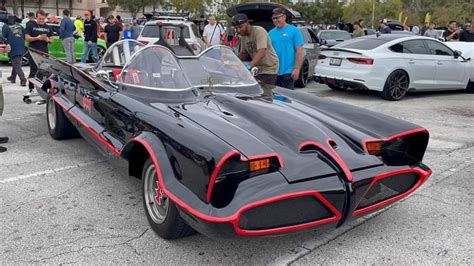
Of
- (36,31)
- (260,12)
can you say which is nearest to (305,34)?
(260,12)

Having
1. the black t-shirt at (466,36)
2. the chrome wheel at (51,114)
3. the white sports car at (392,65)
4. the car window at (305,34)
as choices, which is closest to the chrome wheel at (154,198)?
the chrome wheel at (51,114)

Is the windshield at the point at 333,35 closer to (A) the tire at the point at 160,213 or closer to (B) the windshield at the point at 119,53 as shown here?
(B) the windshield at the point at 119,53

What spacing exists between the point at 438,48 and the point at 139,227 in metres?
9.14

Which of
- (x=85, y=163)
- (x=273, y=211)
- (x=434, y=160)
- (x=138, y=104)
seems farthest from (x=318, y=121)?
(x=85, y=163)

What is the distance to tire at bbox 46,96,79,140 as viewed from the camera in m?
5.68

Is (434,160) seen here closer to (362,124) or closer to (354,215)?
(362,124)

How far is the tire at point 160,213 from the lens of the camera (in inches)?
121

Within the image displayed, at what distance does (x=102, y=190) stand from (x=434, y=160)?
12.8ft

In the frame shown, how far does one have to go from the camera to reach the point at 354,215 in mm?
2961

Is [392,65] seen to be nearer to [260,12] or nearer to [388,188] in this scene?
[260,12]

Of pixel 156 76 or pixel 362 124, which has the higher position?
pixel 156 76

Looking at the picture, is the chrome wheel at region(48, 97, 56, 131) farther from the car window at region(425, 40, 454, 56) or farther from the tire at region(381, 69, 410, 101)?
the car window at region(425, 40, 454, 56)

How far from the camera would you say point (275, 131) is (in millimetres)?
3229

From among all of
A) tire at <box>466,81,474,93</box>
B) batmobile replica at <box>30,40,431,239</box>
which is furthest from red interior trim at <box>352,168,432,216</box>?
tire at <box>466,81,474,93</box>
